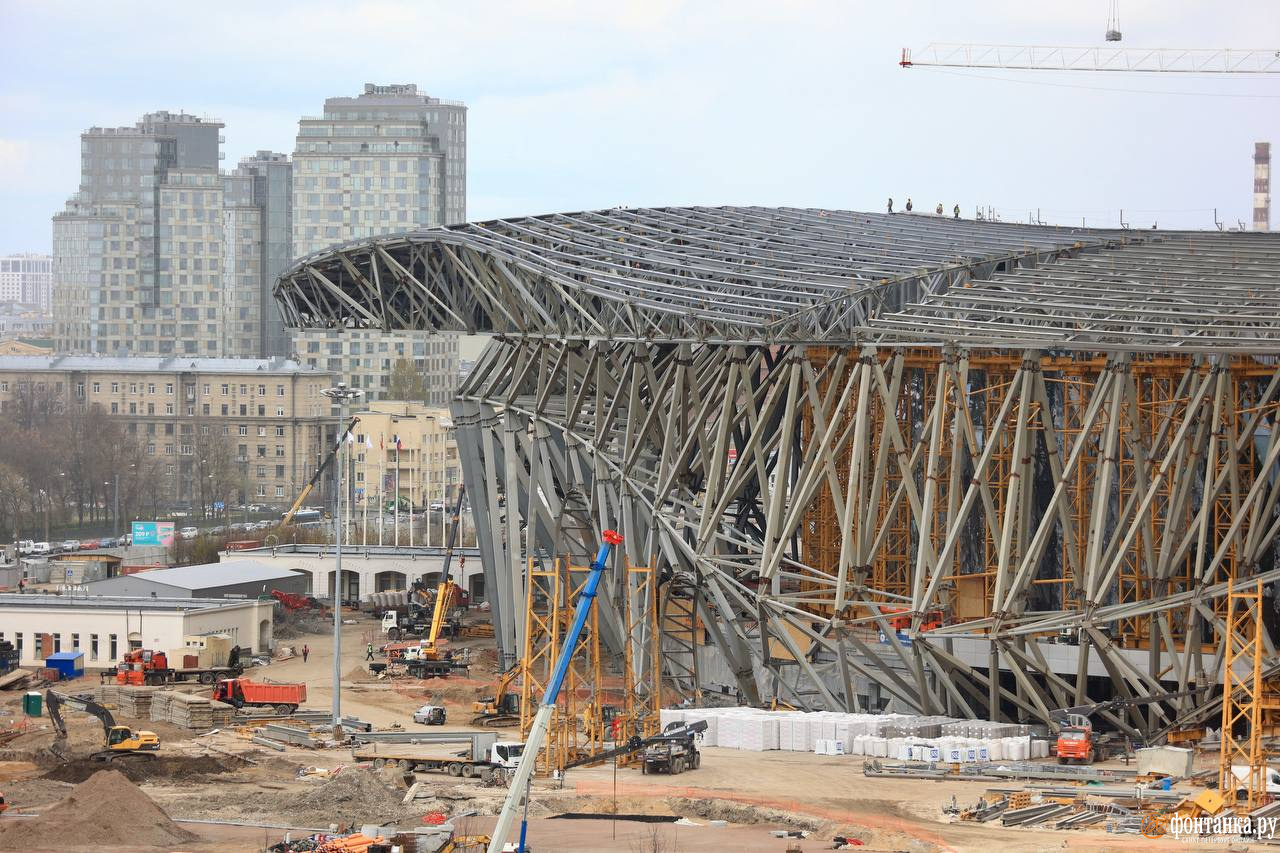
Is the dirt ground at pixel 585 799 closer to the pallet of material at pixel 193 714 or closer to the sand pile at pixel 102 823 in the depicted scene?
the sand pile at pixel 102 823

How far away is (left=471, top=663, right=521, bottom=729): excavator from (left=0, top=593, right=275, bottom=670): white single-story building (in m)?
18.0

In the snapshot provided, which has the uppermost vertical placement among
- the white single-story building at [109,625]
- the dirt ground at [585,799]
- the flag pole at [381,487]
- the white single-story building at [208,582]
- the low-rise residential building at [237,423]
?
the low-rise residential building at [237,423]

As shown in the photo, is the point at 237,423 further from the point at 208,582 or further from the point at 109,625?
the point at 109,625

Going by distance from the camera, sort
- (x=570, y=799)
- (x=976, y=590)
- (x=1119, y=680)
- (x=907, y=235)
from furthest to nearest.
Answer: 1. (x=907, y=235)
2. (x=976, y=590)
3. (x=1119, y=680)
4. (x=570, y=799)

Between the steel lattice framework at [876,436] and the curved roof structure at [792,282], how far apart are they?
0.18 meters

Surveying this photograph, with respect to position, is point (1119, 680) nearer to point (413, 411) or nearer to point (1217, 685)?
point (1217, 685)

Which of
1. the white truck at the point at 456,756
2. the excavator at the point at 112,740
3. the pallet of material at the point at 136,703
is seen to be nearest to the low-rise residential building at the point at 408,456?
the pallet of material at the point at 136,703

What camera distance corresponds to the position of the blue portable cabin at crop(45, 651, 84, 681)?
288 feet

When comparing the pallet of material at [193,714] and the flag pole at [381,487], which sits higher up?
the flag pole at [381,487]

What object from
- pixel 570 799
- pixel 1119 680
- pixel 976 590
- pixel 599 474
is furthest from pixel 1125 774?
pixel 599 474

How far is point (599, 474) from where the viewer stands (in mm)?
81812

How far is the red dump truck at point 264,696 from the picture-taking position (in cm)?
7619

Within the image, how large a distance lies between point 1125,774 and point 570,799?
15.7 m

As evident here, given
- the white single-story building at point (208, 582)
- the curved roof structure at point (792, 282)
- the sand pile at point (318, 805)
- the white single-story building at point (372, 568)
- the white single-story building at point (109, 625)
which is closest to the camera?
the sand pile at point (318, 805)
